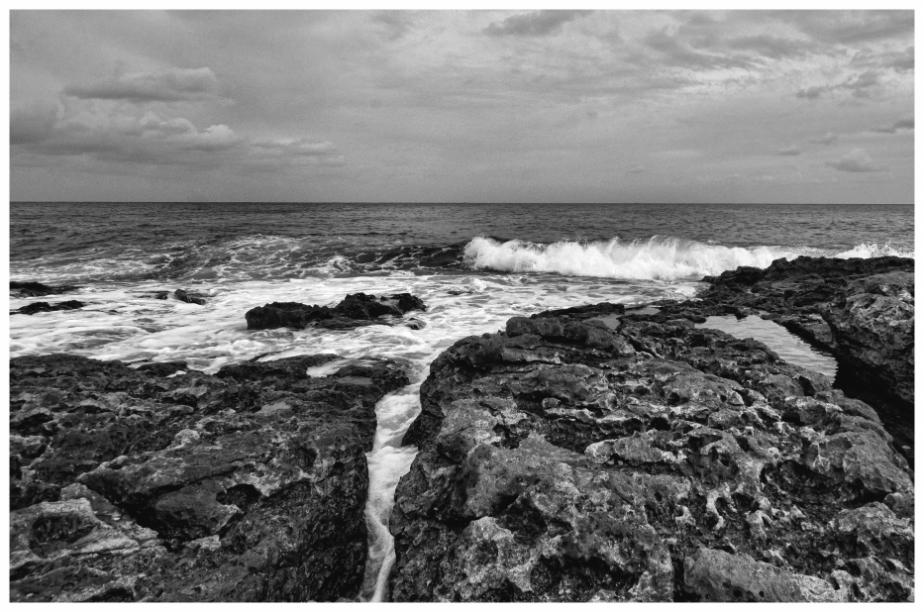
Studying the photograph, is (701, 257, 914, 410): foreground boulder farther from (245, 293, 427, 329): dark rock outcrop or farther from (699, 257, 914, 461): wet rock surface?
(245, 293, 427, 329): dark rock outcrop

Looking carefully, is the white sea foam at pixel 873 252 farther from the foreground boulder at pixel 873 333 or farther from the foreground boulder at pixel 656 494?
the foreground boulder at pixel 656 494

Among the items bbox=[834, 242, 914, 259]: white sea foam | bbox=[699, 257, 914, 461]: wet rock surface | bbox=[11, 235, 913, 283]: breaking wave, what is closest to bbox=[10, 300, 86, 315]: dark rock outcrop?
bbox=[11, 235, 913, 283]: breaking wave

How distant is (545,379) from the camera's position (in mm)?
4488

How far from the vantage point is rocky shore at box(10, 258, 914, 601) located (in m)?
2.69

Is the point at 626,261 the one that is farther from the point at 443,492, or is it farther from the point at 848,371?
the point at 443,492

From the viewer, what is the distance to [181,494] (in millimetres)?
3289

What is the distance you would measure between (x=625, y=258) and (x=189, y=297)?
54.1 ft

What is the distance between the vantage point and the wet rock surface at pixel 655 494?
262 centimetres

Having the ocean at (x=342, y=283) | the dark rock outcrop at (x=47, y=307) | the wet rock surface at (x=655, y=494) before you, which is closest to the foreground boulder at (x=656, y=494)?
the wet rock surface at (x=655, y=494)

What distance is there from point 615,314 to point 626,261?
36.0 ft

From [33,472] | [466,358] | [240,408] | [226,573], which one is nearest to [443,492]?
[226,573]

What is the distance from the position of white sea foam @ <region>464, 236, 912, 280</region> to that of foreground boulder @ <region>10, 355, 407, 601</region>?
16.0 metres

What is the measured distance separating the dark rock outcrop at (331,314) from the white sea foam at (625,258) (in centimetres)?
1043

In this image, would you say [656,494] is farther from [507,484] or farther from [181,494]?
[181,494]
